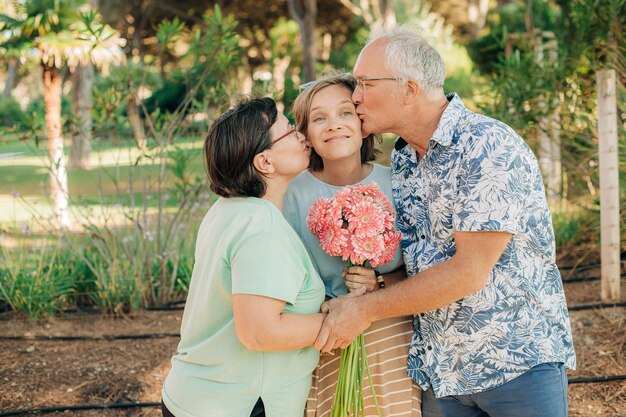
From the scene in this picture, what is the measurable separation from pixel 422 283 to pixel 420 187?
1.40 feet

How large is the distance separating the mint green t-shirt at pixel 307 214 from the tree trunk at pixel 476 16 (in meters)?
20.9

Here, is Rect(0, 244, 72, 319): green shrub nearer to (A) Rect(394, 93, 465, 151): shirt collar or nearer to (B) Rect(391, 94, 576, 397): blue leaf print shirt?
(B) Rect(391, 94, 576, 397): blue leaf print shirt

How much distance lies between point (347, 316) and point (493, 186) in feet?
2.24

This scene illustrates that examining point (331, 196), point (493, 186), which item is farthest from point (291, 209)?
point (493, 186)

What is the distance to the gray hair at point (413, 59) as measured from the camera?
2615mm

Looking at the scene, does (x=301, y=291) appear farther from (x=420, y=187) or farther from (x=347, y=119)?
(x=347, y=119)

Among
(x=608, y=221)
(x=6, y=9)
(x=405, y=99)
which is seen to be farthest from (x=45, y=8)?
(x=405, y=99)

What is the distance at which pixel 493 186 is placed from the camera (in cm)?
231

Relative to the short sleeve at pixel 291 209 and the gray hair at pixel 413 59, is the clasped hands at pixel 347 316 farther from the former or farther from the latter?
the gray hair at pixel 413 59

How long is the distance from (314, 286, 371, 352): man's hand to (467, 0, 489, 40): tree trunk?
21518 millimetres

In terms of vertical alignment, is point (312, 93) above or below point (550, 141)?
above

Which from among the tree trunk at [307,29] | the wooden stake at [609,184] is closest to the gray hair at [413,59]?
the wooden stake at [609,184]

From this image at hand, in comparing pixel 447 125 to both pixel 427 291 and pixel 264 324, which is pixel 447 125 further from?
pixel 264 324

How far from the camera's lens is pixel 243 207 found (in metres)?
2.36
